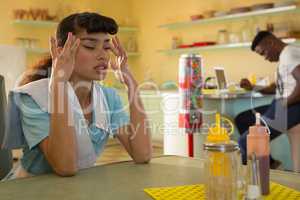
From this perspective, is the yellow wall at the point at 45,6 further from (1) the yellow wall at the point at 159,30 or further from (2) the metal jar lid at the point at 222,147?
(2) the metal jar lid at the point at 222,147

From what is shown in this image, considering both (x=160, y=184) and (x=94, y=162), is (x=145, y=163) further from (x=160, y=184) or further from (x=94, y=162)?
(x=160, y=184)

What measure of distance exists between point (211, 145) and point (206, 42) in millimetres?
4684

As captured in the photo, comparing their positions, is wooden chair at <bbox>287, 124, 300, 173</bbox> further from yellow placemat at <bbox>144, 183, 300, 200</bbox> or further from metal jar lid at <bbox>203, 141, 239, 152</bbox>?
metal jar lid at <bbox>203, 141, 239, 152</bbox>

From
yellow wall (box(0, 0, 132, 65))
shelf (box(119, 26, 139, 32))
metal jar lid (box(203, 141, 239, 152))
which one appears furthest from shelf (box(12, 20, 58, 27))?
metal jar lid (box(203, 141, 239, 152))

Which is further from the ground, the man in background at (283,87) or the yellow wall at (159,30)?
the yellow wall at (159,30)

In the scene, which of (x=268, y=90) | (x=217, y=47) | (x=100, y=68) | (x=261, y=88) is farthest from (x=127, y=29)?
(x=100, y=68)

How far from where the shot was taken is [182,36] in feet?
19.5

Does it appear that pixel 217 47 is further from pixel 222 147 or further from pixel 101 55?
pixel 222 147

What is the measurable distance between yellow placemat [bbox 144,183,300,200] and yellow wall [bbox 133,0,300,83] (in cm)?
394

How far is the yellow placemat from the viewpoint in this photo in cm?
97

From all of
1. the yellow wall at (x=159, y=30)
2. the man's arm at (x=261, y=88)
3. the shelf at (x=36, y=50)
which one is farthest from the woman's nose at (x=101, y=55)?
the shelf at (x=36, y=50)

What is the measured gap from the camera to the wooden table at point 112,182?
99 cm

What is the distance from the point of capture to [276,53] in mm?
3377

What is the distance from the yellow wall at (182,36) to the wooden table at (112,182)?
376 centimetres
